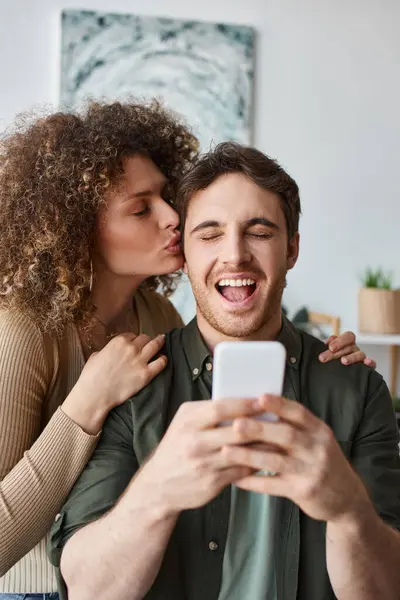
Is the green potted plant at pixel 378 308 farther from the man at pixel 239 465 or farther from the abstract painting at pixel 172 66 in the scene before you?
the man at pixel 239 465

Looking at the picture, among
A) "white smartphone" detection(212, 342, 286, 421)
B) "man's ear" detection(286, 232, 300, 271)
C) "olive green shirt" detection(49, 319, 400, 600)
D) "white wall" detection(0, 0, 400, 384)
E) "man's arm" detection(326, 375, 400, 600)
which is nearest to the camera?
"white smartphone" detection(212, 342, 286, 421)

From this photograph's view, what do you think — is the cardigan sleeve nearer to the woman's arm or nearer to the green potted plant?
the woman's arm

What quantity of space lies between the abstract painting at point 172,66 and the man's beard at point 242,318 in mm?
2502

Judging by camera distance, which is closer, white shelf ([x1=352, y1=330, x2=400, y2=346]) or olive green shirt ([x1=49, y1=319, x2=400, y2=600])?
olive green shirt ([x1=49, y1=319, x2=400, y2=600])

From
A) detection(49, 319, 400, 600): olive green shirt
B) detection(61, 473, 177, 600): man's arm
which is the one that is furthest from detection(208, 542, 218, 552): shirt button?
detection(61, 473, 177, 600): man's arm

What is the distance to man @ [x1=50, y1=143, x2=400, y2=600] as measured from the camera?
93 centimetres

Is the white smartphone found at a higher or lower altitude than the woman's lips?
lower

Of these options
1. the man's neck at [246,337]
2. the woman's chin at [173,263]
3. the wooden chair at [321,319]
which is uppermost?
the woman's chin at [173,263]

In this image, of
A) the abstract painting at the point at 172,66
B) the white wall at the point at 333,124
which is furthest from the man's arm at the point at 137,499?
the white wall at the point at 333,124

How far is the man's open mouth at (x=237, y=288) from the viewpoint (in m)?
1.30

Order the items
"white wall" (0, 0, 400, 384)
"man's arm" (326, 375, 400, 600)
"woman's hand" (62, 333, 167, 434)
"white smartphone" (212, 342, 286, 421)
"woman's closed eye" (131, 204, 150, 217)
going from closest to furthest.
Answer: "white smartphone" (212, 342, 286, 421)
"man's arm" (326, 375, 400, 600)
"woman's hand" (62, 333, 167, 434)
"woman's closed eye" (131, 204, 150, 217)
"white wall" (0, 0, 400, 384)

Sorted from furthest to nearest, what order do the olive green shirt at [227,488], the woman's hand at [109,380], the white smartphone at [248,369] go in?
the woman's hand at [109,380] → the olive green shirt at [227,488] → the white smartphone at [248,369]

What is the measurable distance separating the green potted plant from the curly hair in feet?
7.98

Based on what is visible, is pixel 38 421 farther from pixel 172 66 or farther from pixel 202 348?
pixel 172 66
